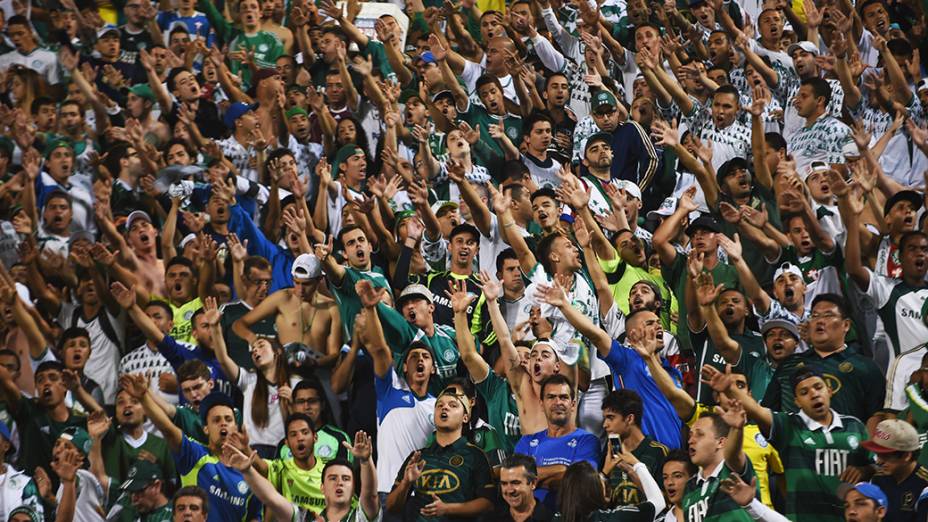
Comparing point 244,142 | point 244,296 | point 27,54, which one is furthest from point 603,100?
point 27,54

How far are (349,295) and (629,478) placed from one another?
9.50 ft

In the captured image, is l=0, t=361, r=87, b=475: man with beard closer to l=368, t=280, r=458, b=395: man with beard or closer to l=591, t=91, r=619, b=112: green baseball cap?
l=368, t=280, r=458, b=395: man with beard

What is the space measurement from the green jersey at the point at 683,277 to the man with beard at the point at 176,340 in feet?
9.96

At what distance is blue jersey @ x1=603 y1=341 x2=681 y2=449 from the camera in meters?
10.8

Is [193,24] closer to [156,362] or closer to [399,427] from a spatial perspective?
[156,362]

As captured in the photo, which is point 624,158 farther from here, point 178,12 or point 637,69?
point 178,12

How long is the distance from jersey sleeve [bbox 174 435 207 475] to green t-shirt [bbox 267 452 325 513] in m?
0.61

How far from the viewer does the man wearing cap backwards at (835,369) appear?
10805mm

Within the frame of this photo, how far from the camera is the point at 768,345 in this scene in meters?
11.4

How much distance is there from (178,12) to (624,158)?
17.3 ft

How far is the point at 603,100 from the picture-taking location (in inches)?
577

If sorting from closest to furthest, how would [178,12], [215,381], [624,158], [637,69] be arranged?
[215,381], [624,158], [637,69], [178,12]

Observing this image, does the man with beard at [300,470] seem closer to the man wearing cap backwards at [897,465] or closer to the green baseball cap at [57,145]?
the man wearing cap backwards at [897,465]

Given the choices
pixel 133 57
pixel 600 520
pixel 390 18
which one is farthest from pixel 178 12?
pixel 600 520
